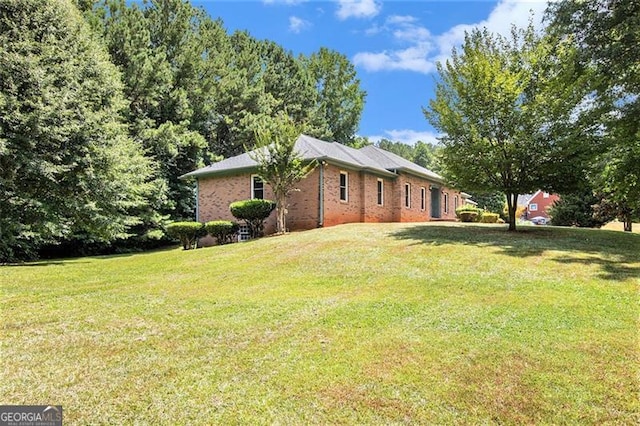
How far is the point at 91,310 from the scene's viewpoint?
6.70 metres

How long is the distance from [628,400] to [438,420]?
1.88 metres

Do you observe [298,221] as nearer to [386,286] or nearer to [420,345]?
[386,286]

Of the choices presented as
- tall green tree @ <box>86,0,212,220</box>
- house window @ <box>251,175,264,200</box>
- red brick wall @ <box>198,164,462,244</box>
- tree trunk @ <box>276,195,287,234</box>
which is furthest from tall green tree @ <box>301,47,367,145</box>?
tree trunk @ <box>276,195,287,234</box>

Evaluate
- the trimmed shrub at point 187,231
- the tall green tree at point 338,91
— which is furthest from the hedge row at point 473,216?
the tall green tree at point 338,91

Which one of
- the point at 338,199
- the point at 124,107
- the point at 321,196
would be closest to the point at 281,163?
the point at 321,196

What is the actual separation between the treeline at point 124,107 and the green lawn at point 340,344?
6.89 metres

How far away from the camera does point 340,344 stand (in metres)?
5.11

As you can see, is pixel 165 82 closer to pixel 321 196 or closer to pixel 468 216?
pixel 321 196

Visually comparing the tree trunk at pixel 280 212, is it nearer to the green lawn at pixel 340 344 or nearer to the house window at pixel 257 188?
the house window at pixel 257 188

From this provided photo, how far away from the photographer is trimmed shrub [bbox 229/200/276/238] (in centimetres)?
1709

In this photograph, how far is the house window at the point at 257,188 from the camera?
19.3 metres

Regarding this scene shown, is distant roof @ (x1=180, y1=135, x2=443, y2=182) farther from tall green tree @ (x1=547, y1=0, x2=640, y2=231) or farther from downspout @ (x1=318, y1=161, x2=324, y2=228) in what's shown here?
tall green tree @ (x1=547, y1=0, x2=640, y2=231)

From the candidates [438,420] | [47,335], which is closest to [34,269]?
[47,335]

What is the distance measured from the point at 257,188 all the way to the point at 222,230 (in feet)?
9.69
